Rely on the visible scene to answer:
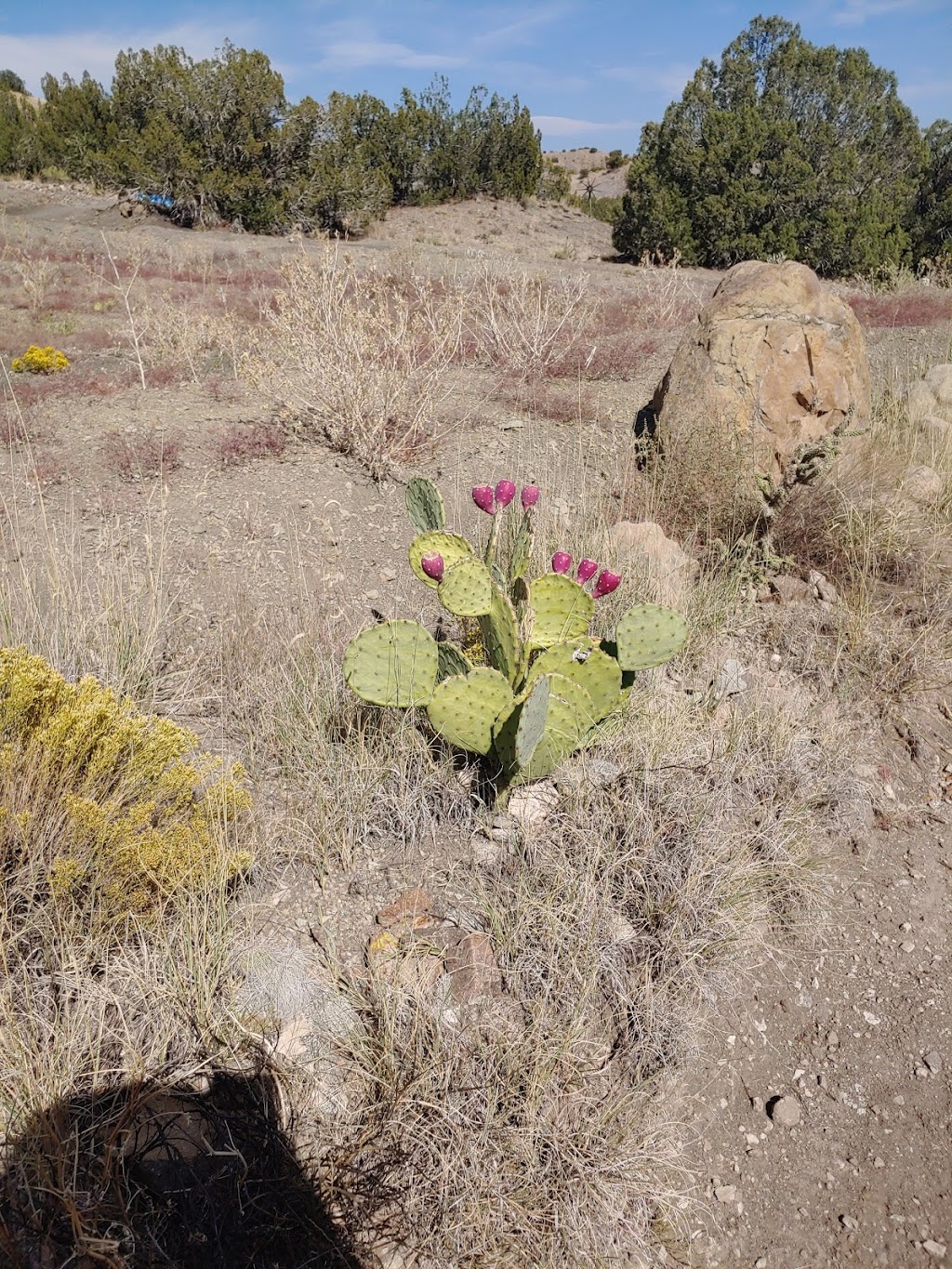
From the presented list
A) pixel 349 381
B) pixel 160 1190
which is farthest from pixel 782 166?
pixel 160 1190

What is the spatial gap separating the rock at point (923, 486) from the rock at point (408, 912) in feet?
13.1

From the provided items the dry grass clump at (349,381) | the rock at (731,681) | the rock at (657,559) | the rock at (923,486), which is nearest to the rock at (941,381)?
the rock at (923,486)

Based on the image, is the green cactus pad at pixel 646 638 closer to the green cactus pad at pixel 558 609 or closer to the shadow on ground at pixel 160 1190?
the green cactus pad at pixel 558 609

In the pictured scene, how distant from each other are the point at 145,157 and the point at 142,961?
25.8 meters

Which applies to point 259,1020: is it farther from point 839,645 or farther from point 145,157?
point 145,157

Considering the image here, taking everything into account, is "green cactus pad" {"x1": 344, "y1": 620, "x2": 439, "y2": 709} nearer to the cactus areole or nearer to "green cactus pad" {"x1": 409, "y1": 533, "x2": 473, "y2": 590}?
the cactus areole

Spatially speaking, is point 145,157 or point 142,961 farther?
point 145,157

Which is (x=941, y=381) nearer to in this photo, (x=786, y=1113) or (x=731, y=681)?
(x=731, y=681)

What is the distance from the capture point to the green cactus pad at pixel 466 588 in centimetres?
242

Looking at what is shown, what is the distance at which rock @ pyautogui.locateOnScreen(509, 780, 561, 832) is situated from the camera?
2594 mm

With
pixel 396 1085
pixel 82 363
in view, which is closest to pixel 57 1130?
pixel 396 1085

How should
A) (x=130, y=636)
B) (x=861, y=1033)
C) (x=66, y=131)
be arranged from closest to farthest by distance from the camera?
(x=861, y=1033), (x=130, y=636), (x=66, y=131)

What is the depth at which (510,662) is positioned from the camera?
262 cm

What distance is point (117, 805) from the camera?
2.09 meters
